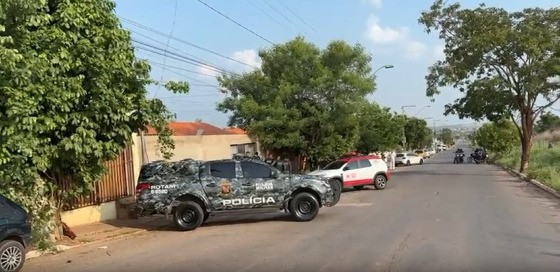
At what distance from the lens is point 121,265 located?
9.88 metres

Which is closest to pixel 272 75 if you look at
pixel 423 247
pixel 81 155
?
pixel 81 155

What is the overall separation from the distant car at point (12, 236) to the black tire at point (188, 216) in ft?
16.2

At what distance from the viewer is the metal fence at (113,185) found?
52.9 feet

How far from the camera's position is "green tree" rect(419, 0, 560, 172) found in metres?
32.3

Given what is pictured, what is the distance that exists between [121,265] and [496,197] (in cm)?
1416

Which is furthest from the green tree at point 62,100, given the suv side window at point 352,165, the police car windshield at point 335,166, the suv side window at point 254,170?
the suv side window at point 352,165

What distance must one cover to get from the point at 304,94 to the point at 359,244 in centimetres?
1896

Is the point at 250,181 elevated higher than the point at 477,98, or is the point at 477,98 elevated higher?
the point at 477,98

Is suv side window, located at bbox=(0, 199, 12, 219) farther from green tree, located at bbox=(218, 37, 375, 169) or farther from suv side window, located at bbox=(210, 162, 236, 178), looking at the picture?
green tree, located at bbox=(218, 37, 375, 169)

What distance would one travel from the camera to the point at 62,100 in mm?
11422

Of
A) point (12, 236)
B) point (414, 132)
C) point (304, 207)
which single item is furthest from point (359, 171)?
point (414, 132)

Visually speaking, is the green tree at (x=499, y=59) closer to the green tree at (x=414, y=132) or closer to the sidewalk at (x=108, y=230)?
the sidewalk at (x=108, y=230)

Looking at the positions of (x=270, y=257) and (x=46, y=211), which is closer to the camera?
(x=270, y=257)

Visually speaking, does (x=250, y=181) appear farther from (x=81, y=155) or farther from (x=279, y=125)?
(x=279, y=125)
